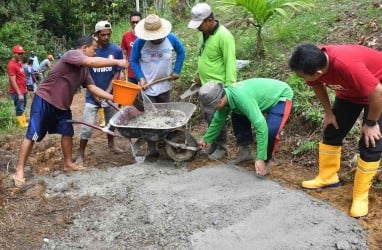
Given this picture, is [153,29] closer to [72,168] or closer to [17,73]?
[72,168]

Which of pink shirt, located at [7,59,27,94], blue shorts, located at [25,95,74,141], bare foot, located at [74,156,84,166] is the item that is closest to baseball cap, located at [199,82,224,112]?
blue shorts, located at [25,95,74,141]

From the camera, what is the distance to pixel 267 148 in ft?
13.2

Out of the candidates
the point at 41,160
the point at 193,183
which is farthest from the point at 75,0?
the point at 193,183

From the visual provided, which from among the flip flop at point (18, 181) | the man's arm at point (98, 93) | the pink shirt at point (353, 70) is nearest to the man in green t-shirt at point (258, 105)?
the pink shirt at point (353, 70)

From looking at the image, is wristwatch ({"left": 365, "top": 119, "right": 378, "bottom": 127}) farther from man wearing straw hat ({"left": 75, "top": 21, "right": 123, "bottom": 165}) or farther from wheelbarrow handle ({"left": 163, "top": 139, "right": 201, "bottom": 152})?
man wearing straw hat ({"left": 75, "top": 21, "right": 123, "bottom": 165})

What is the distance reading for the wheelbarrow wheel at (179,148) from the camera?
4.57 meters

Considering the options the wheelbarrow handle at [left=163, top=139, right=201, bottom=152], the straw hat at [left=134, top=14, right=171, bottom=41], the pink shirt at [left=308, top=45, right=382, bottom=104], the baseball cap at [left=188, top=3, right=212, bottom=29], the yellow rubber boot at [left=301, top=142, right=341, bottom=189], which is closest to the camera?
the pink shirt at [left=308, top=45, right=382, bottom=104]

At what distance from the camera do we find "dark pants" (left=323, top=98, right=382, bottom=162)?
3292mm

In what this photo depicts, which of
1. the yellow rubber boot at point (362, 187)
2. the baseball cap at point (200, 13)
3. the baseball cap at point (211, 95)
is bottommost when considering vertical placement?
the yellow rubber boot at point (362, 187)

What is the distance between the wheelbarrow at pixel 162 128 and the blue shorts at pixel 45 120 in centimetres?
24

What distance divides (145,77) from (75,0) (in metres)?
14.8

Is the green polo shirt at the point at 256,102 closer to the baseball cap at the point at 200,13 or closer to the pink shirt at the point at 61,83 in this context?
the baseball cap at the point at 200,13

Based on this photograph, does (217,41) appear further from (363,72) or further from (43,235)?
(43,235)

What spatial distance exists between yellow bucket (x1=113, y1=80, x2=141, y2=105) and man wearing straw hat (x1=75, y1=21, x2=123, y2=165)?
876 millimetres
